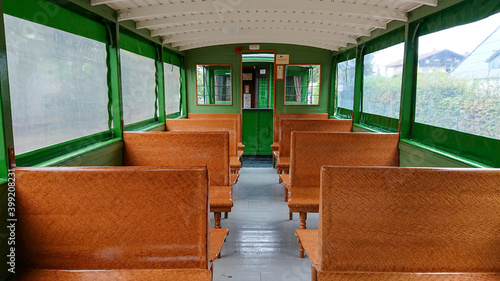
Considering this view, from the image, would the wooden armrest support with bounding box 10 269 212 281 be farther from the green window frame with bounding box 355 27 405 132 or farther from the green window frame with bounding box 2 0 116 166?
the green window frame with bounding box 355 27 405 132

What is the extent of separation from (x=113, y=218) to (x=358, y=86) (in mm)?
4988

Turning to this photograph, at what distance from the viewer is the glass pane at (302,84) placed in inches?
298

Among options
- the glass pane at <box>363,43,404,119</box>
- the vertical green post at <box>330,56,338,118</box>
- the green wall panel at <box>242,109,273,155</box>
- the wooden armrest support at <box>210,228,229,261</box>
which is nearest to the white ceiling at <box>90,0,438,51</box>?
the glass pane at <box>363,43,404,119</box>

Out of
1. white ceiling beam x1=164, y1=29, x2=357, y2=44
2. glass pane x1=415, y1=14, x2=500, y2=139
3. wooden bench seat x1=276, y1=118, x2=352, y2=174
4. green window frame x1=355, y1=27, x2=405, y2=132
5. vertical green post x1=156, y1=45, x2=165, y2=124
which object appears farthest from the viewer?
white ceiling beam x1=164, y1=29, x2=357, y2=44

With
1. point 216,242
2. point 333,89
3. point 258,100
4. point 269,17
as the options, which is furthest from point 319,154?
point 258,100

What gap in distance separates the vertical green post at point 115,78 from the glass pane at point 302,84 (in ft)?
14.8

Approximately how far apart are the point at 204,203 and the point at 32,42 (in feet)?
6.00

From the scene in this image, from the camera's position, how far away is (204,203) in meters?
1.72

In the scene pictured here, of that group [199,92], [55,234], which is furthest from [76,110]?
[199,92]

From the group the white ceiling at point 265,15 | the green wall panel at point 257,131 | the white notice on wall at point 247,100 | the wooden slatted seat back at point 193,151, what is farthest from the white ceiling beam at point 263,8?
the white notice on wall at point 247,100

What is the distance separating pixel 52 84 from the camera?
264cm

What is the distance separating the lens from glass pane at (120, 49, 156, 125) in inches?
164

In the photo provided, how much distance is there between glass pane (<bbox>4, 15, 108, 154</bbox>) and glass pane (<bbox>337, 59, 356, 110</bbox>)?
436 centimetres

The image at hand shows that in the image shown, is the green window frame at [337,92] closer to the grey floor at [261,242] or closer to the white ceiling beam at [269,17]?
the white ceiling beam at [269,17]
